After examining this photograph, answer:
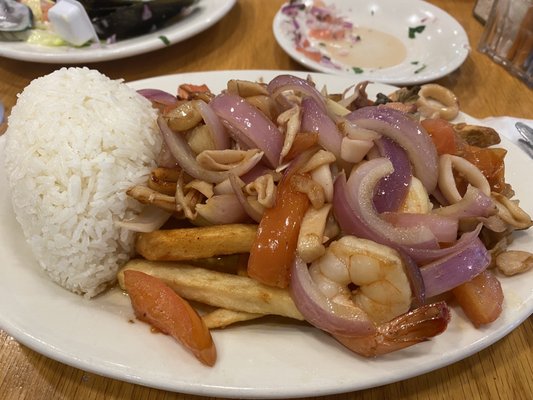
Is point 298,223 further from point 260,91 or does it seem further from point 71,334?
point 71,334

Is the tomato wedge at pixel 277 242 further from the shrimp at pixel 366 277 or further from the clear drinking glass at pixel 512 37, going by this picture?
the clear drinking glass at pixel 512 37

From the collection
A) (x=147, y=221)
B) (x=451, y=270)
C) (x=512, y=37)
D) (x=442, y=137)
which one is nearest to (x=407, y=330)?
(x=451, y=270)

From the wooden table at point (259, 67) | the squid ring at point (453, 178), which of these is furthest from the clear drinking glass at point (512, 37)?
the squid ring at point (453, 178)

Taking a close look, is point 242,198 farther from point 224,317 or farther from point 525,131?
point 525,131

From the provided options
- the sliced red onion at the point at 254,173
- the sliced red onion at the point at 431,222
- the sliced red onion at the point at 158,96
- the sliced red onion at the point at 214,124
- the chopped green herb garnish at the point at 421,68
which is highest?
the sliced red onion at the point at 214,124

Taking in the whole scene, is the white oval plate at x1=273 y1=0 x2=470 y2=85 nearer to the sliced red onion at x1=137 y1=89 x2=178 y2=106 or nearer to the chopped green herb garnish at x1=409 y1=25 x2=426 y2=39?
the chopped green herb garnish at x1=409 y1=25 x2=426 y2=39

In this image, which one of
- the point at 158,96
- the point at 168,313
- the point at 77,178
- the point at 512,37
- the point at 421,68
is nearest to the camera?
the point at 168,313

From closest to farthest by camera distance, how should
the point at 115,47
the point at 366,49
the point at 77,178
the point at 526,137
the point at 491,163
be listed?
the point at 77,178 → the point at 491,163 → the point at 526,137 → the point at 115,47 → the point at 366,49
